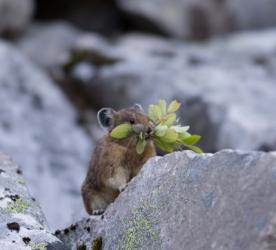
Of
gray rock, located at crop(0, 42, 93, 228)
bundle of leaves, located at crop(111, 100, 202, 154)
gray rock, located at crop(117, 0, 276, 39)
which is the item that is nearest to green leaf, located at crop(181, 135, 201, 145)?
bundle of leaves, located at crop(111, 100, 202, 154)

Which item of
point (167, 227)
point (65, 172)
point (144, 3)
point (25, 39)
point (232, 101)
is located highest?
point (144, 3)

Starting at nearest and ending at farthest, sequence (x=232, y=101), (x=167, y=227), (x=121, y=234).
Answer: (x=167, y=227)
(x=121, y=234)
(x=232, y=101)

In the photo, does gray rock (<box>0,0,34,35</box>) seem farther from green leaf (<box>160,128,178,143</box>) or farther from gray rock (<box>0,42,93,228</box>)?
green leaf (<box>160,128,178,143</box>)

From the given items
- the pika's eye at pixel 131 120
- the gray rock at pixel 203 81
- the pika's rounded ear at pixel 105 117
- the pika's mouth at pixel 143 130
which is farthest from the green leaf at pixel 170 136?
the gray rock at pixel 203 81

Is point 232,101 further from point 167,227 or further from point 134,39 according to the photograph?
point 167,227

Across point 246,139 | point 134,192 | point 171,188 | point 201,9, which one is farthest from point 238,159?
point 201,9

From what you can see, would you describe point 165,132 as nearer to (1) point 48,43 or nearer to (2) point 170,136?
(2) point 170,136
